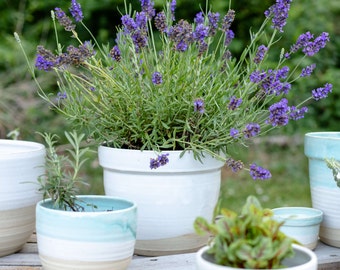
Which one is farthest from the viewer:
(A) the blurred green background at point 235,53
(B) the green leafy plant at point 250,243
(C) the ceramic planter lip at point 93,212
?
(A) the blurred green background at point 235,53

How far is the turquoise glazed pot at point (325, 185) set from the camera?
1356 millimetres

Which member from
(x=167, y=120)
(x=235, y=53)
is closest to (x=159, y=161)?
(x=167, y=120)

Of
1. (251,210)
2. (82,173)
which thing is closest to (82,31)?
(82,173)

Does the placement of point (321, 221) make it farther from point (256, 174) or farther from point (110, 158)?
point (110, 158)

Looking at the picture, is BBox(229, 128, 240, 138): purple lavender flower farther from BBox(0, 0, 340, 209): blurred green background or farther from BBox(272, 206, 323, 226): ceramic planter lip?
BBox(0, 0, 340, 209): blurred green background

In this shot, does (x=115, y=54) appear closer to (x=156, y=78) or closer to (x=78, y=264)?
(x=156, y=78)

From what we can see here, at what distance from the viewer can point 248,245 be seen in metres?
0.87

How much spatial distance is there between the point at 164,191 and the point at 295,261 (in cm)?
41

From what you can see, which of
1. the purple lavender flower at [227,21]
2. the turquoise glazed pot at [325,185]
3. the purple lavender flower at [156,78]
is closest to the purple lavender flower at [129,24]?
the purple lavender flower at [156,78]

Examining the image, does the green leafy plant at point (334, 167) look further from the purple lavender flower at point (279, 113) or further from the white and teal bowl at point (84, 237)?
the white and teal bowl at point (84, 237)

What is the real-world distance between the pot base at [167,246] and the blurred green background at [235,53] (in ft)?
7.00

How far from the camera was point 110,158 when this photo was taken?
4.38ft

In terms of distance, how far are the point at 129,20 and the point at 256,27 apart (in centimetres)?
342

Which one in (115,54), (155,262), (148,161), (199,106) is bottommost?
(155,262)
